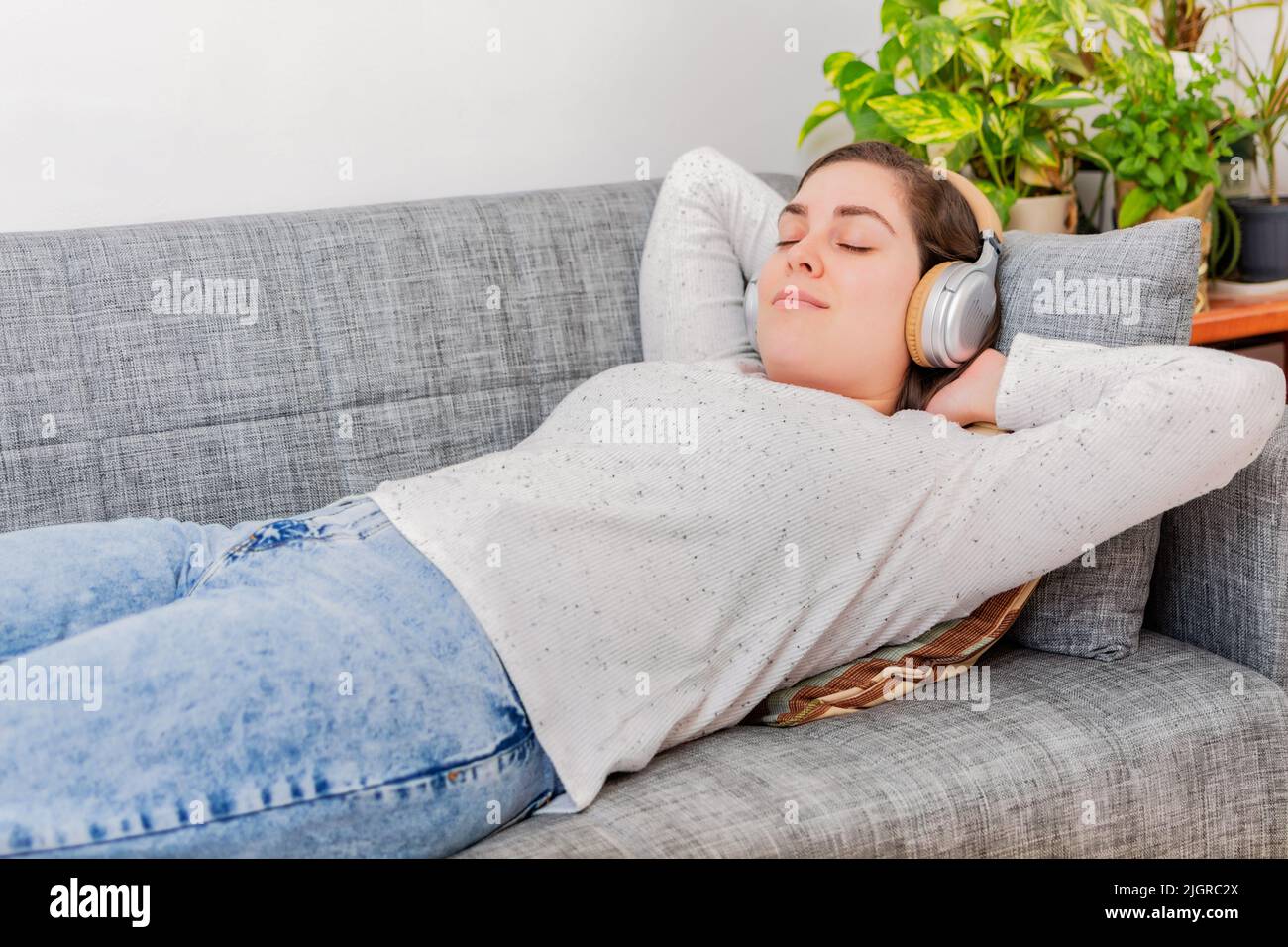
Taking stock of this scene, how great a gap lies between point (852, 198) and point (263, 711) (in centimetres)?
80

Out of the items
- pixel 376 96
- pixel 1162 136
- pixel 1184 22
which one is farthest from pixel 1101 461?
pixel 1184 22

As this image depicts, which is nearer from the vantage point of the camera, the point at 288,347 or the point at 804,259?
the point at 804,259

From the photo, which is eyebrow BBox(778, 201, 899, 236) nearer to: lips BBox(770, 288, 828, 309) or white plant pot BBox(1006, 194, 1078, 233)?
lips BBox(770, 288, 828, 309)

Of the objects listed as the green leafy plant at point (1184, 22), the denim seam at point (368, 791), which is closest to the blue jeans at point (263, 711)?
the denim seam at point (368, 791)

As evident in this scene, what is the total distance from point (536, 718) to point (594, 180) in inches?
44.8

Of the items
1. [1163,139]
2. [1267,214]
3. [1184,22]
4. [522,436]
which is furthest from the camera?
[1184,22]

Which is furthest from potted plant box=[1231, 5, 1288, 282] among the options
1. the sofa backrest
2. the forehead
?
the sofa backrest

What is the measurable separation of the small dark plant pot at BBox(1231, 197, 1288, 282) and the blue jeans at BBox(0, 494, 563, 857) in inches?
62.0

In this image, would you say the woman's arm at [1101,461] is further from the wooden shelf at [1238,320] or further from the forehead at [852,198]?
the wooden shelf at [1238,320]

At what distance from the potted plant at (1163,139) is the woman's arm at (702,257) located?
0.62 metres

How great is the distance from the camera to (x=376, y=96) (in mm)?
1727

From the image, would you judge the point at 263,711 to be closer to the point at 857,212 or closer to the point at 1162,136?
the point at 857,212

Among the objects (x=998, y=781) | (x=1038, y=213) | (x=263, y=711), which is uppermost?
(x=1038, y=213)

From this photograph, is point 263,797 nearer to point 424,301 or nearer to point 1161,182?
point 424,301
